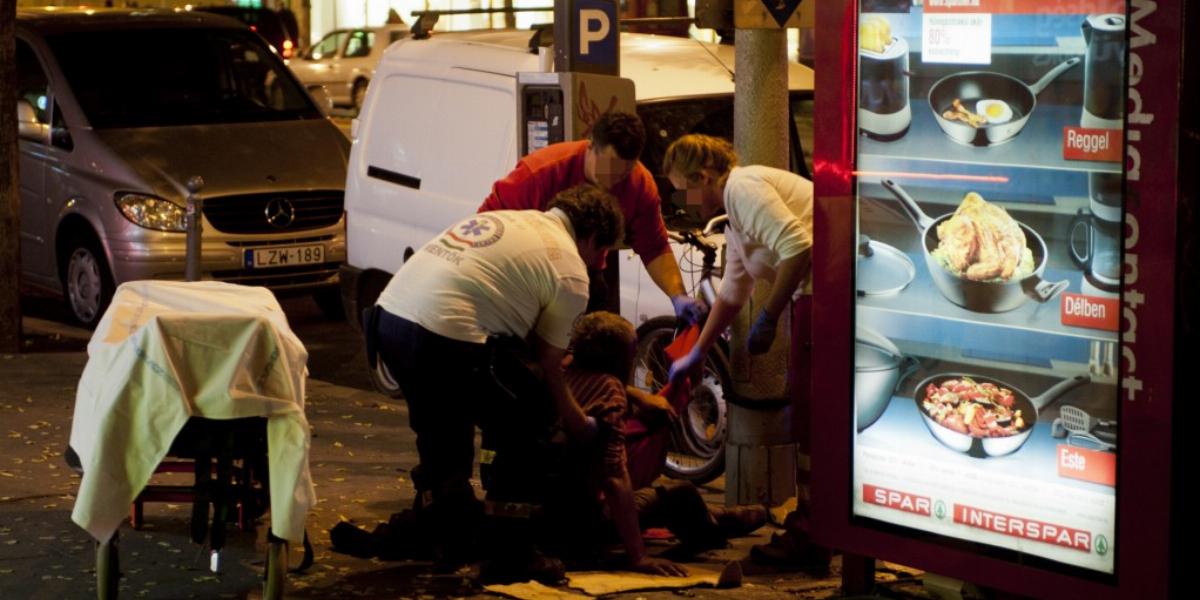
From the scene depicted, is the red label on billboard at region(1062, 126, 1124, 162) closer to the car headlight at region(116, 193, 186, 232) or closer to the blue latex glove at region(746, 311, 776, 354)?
the blue latex glove at region(746, 311, 776, 354)

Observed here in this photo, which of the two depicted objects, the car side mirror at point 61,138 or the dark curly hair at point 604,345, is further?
the car side mirror at point 61,138

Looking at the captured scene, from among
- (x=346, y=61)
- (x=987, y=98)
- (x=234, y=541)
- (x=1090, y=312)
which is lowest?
(x=346, y=61)

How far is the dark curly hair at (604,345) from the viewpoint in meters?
6.85

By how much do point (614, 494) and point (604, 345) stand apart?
0.57 metres

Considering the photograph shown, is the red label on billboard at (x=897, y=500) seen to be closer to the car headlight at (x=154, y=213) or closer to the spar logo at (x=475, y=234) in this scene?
the spar logo at (x=475, y=234)

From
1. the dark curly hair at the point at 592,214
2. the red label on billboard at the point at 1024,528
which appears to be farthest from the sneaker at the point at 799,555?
the dark curly hair at the point at 592,214

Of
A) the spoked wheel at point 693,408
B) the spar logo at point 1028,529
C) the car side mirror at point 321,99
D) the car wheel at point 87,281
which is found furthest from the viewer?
the car side mirror at point 321,99

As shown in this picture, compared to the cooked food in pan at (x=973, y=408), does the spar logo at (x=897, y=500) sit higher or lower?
lower

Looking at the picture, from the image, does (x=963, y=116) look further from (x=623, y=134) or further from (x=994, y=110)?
(x=623, y=134)


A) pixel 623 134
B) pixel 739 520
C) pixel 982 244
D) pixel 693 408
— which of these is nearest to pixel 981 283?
pixel 982 244

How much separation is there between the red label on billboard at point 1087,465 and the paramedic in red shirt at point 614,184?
258 centimetres

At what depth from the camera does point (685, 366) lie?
298 inches

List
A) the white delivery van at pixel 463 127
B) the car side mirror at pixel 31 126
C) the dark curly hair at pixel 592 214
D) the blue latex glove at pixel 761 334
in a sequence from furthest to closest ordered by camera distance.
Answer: the car side mirror at pixel 31 126
the white delivery van at pixel 463 127
the blue latex glove at pixel 761 334
the dark curly hair at pixel 592 214

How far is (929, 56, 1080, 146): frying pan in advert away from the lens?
534cm
